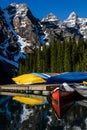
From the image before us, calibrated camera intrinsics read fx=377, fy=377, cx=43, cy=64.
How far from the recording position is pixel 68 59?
118 metres

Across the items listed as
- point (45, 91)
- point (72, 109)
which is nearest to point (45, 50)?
point (45, 91)

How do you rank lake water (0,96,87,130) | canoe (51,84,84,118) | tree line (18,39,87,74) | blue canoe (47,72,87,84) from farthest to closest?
tree line (18,39,87,74) → blue canoe (47,72,87,84) → canoe (51,84,84,118) → lake water (0,96,87,130)

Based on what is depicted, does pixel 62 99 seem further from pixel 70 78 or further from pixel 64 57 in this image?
pixel 64 57

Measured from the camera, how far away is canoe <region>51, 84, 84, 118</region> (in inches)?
1243

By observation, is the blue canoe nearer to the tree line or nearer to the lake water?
the lake water

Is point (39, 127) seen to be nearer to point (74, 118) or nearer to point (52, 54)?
point (74, 118)

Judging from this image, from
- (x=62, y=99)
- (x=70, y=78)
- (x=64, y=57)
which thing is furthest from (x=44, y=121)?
(x=64, y=57)

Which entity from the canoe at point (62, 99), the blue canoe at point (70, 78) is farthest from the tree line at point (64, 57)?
the canoe at point (62, 99)

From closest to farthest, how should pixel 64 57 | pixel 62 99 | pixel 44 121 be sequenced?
pixel 44 121 < pixel 62 99 < pixel 64 57

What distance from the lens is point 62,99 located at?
3619 cm

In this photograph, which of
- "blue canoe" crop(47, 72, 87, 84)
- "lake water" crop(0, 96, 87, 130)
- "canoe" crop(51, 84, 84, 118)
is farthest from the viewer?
"blue canoe" crop(47, 72, 87, 84)

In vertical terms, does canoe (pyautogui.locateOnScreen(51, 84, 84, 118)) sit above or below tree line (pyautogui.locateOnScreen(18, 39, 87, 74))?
below

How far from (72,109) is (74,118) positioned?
537cm

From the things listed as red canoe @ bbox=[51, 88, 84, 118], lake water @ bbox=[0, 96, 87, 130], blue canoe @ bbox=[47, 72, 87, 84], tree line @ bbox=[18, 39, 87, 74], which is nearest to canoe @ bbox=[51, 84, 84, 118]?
red canoe @ bbox=[51, 88, 84, 118]
